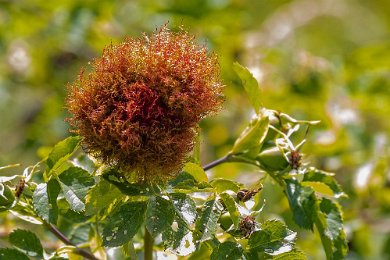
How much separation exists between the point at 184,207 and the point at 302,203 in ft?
1.42

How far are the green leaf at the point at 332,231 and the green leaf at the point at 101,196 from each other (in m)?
0.58

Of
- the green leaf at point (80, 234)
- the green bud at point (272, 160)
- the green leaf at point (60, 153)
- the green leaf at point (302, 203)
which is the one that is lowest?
the green leaf at point (80, 234)

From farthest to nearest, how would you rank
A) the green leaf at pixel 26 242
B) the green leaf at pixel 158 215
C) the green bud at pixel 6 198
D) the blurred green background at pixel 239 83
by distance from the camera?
the blurred green background at pixel 239 83
the green leaf at pixel 26 242
the green bud at pixel 6 198
the green leaf at pixel 158 215

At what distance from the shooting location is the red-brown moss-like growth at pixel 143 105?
5.75 ft

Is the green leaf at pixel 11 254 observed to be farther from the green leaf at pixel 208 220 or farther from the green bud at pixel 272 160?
the green bud at pixel 272 160

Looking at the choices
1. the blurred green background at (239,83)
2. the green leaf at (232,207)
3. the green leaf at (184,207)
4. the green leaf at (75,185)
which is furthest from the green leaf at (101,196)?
the blurred green background at (239,83)

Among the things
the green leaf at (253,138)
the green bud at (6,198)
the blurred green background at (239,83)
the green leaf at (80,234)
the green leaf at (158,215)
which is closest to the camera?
the green leaf at (158,215)

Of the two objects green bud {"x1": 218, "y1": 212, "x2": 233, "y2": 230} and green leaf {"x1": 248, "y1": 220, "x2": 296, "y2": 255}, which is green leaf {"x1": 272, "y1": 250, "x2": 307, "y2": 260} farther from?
green bud {"x1": 218, "y1": 212, "x2": 233, "y2": 230}

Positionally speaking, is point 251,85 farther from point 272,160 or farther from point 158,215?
point 158,215

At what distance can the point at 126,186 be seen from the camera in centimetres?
180

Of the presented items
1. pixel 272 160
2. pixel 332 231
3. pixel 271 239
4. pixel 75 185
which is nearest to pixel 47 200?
pixel 75 185

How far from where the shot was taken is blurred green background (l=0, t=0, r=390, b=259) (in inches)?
143

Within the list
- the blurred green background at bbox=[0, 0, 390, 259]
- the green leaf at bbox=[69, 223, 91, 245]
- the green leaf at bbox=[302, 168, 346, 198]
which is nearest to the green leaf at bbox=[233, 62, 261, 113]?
the green leaf at bbox=[302, 168, 346, 198]

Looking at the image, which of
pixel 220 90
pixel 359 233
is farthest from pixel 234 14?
pixel 220 90
